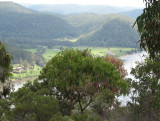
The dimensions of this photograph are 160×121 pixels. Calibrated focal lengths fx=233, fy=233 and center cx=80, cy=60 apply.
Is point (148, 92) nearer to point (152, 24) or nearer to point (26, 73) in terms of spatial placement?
point (152, 24)

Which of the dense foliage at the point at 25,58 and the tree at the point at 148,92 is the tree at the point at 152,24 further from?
the dense foliage at the point at 25,58

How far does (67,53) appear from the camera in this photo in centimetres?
1421

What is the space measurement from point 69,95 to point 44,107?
11.4ft

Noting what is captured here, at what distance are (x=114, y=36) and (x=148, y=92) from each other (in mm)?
172846

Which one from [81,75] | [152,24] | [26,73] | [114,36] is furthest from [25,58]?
[152,24]

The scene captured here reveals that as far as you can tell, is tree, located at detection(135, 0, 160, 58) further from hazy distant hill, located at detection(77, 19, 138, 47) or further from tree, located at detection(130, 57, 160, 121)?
hazy distant hill, located at detection(77, 19, 138, 47)

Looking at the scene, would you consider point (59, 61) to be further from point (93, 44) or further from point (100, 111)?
point (93, 44)

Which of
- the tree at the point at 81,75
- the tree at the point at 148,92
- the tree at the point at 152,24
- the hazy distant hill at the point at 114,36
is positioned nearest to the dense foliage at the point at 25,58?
the hazy distant hill at the point at 114,36

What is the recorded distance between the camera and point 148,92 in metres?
14.9

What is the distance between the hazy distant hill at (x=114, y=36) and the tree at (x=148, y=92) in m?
147

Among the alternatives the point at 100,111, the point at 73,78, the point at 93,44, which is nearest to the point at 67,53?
the point at 73,78

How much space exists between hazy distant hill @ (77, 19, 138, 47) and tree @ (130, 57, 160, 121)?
14748cm

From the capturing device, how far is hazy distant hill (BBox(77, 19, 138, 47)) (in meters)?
171

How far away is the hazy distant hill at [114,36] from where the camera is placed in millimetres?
171450
